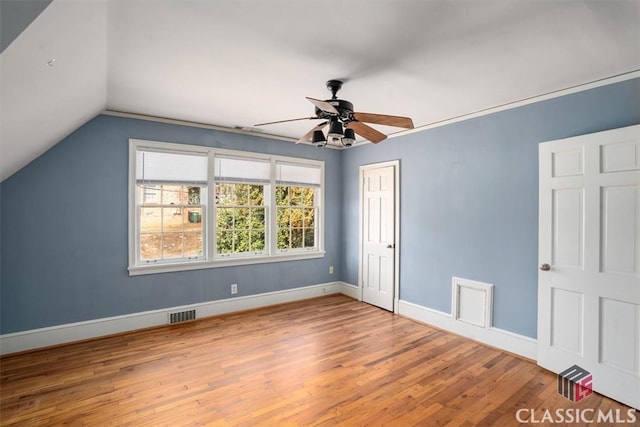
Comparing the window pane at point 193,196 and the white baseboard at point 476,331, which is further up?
the window pane at point 193,196

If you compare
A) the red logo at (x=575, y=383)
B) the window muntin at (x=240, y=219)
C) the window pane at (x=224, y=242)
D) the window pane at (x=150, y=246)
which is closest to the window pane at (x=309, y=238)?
the window muntin at (x=240, y=219)

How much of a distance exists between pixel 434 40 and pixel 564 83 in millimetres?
1577

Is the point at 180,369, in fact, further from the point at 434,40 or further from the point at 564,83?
the point at 564,83

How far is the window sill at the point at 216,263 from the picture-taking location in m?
3.80

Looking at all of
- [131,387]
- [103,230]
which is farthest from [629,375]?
[103,230]

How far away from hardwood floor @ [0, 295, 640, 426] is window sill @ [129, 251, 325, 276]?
0.72 meters

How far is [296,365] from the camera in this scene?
2973 millimetres

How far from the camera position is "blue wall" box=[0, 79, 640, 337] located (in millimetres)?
3123

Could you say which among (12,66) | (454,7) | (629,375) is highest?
(454,7)

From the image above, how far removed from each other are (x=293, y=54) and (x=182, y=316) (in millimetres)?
3452

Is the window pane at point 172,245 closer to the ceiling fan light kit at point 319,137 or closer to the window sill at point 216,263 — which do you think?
the window sill at point 216,263

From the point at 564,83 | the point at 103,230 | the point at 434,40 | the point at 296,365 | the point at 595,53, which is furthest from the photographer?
the point at 103,230

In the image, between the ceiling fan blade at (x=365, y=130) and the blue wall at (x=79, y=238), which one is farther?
the blue wall at (x=79, y=238)

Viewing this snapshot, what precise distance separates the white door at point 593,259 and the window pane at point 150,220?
14.1 ft
